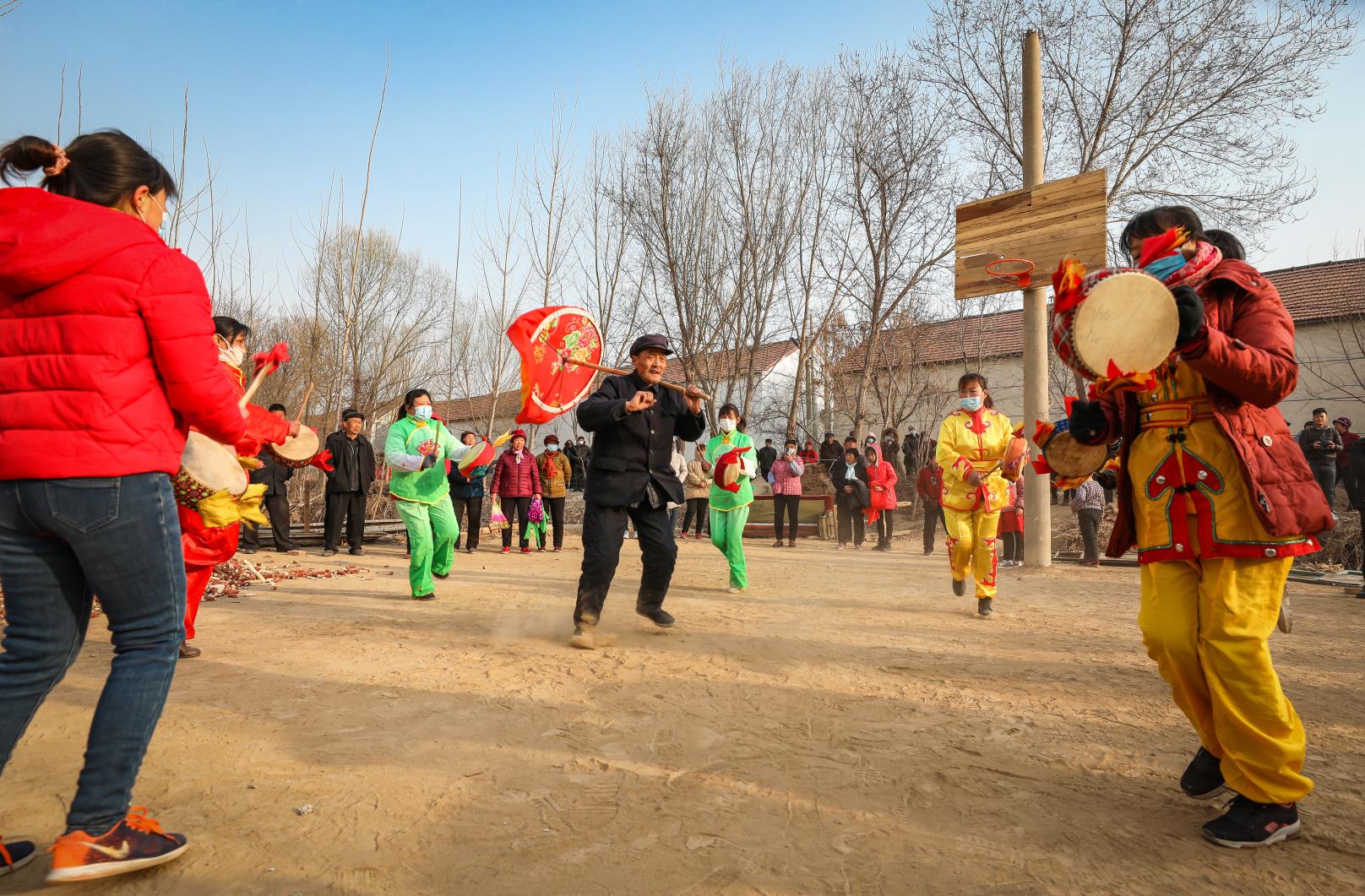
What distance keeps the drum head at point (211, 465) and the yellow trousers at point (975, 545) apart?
526 cm

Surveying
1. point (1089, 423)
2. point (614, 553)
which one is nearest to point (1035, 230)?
point (614, 553)

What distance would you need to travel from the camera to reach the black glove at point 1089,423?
117 inches

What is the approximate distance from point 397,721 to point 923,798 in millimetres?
2247

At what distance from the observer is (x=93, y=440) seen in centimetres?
208

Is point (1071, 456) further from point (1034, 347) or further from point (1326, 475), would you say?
point (1326, 475)

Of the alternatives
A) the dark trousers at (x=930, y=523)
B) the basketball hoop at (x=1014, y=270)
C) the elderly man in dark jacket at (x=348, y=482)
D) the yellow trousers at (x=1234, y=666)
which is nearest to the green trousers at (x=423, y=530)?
the elderly man in dark jacket at (x=348, y=482)

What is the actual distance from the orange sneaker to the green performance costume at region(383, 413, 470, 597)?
530cm

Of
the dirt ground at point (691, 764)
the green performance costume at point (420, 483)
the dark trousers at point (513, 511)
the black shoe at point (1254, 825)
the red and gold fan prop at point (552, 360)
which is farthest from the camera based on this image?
the dark trousers at point (513, 511)

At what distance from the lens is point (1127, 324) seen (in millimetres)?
2500

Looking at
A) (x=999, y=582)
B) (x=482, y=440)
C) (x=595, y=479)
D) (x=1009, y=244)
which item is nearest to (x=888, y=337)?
(x=1009, y=244)

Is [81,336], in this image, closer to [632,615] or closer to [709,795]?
[709,795]

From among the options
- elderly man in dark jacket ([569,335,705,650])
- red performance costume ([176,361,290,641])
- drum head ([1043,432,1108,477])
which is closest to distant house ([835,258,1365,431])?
elderly man in dark jacket ([569,335,705,650])

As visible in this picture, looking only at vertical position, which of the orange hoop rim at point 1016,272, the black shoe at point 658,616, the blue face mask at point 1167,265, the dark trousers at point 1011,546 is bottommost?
the black shoe at point 658,616

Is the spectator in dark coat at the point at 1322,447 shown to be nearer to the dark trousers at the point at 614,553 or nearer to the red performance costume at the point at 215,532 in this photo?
the dark trousers at the point at 614,553
